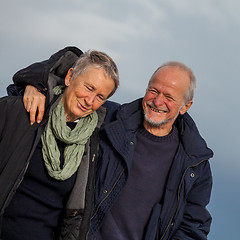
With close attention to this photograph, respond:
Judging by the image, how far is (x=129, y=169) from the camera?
11.5 ft

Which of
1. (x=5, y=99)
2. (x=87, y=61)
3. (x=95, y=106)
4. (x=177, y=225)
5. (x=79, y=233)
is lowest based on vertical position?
(x=79, y=233)

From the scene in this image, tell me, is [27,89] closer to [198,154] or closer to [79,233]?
[79,233]

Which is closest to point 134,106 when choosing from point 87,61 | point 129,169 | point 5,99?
point 129,169

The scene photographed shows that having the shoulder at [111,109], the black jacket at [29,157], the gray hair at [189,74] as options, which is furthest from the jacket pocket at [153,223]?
the gray hair at [189,74]

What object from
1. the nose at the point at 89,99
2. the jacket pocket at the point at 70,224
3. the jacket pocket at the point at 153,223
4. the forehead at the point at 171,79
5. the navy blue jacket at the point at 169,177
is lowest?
the jacket pocket at the point at 70,224

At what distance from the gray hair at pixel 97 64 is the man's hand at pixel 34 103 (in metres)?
→ 0.36

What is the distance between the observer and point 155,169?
3.73 metres

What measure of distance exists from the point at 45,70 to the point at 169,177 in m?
1.66

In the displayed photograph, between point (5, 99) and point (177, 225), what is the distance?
2.22 metres

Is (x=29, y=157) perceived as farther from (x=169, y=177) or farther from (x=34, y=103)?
(x=169, y=177)

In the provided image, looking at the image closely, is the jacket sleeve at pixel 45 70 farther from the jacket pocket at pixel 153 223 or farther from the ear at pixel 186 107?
the jacket pocket at pixel 153 223

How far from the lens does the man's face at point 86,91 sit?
118 inches

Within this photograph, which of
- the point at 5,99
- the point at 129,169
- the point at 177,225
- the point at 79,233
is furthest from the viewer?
the point at 177,225

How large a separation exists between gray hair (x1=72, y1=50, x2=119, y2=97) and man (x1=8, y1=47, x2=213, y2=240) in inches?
27.7
